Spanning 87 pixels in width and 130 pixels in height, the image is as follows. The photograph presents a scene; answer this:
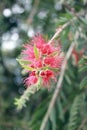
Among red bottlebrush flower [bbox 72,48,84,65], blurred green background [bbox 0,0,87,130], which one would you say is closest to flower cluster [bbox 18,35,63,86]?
red bottlebrush flower [bbox 72,48,84,65]

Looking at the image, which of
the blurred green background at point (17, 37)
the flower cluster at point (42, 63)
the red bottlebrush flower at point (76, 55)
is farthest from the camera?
the blurred green background at point (17, 37)

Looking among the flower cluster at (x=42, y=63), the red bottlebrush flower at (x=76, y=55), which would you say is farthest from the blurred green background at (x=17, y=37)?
the flower cluster at (x=42, y=63)

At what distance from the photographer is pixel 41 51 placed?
1.06 metres

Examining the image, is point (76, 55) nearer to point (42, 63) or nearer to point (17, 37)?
point (42, 63)

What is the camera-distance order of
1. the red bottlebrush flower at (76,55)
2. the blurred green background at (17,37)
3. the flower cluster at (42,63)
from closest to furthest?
the flower cluster at (42,63) < the red bottlebrush flower at (76,55) < the blurred green background at (17,37)

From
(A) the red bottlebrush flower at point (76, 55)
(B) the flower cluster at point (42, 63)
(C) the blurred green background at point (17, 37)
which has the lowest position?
(B) the flower cluster at point (42, 63)

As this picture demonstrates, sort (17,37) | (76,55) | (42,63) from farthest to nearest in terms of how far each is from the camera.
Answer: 1. (17,37)
2. (76,55)
3. (42,63)

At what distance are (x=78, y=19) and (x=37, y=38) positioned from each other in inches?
14.1

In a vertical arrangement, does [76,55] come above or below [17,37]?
below

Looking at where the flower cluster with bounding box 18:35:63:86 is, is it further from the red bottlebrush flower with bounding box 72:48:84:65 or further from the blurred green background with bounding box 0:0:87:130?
the blurred green background with bounding box 0:0:87:130

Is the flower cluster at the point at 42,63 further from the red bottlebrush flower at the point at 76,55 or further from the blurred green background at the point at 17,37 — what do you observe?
the blurred green background at the point at 17,37

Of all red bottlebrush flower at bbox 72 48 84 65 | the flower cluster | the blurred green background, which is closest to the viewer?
the flower cluster

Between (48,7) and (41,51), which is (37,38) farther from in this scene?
(48,7)

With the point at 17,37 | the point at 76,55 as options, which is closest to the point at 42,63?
the point at 76,55
